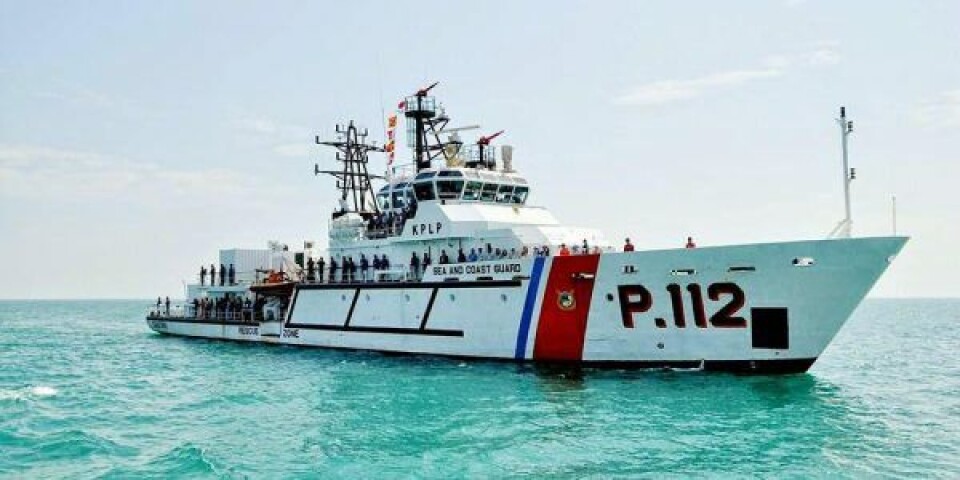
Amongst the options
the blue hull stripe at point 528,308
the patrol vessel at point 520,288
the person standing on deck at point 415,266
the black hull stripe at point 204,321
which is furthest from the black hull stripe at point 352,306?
the blue hull stripe at point 528,308

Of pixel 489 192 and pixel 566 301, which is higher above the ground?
pixel 489 192

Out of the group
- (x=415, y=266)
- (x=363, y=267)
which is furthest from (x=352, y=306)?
(x=415, y=266)

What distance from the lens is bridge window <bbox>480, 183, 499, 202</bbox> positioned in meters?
27.8

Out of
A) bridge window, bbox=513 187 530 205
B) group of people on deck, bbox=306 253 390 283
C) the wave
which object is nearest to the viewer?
the wave

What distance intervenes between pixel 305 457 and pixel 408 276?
45.9ft

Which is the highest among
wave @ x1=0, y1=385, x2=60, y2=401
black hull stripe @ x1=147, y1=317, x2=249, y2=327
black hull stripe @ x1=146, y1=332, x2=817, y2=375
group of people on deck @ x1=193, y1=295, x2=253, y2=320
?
group of people on deck @ x1=193, y1=295, x2=253, y2=320

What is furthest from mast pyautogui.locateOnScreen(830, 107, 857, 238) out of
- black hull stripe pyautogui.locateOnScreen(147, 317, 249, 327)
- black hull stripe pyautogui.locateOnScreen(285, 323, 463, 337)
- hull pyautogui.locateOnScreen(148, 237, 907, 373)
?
black hull stripe pyautogui.locateOnScreen(147, 317, 249, 327)

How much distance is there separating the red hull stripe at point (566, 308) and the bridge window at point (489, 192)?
684cm

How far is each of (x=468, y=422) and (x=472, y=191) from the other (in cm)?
1334

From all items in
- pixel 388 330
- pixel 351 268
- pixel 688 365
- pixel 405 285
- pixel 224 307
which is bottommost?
pixel 688 365

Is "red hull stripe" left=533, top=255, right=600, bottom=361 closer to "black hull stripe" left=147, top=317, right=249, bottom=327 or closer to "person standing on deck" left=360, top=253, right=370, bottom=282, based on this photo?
"person standing on deck" left=360, top=253, right=370, bottom=282

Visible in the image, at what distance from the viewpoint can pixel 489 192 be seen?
27953mm

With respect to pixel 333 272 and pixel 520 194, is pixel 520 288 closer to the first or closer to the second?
pixel 520 194

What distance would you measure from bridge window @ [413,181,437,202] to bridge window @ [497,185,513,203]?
8.09 feet
